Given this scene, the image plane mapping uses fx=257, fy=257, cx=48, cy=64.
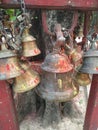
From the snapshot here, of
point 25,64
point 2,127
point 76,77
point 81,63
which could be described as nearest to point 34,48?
point 25,64

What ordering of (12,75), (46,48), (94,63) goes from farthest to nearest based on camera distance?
(46,48)
(94,63)
(12,75)

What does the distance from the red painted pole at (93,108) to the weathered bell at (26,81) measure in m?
0.39

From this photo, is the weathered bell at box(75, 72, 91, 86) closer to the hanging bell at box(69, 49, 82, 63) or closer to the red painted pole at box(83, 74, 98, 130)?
the red painted pole at box(83, 74, 98, 130)

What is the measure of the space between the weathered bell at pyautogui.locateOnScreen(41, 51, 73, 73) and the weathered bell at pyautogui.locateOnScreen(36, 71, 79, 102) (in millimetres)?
146

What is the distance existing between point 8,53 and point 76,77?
23.5 inches

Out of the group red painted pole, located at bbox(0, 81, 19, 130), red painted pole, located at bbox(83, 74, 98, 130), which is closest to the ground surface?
red painted pole, located at bbox(83, 74, 98, 130)

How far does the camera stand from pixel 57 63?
1444 millimetres

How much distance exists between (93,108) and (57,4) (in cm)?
75

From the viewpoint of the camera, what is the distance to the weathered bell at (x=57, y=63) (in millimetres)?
1441

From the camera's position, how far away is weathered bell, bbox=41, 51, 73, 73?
4.73 feet

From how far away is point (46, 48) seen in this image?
6.22ft

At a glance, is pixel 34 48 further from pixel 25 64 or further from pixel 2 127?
pixel 2 127

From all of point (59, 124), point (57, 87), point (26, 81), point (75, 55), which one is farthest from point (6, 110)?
point (59, 124)

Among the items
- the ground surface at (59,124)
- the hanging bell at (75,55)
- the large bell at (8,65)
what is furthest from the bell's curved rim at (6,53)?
the ground surface at (59,124)
